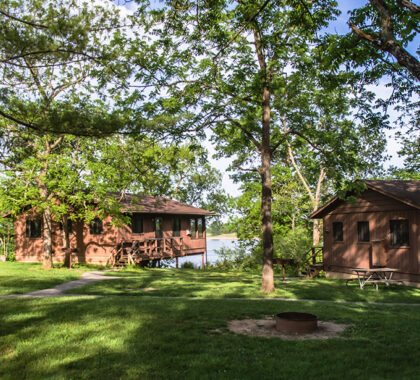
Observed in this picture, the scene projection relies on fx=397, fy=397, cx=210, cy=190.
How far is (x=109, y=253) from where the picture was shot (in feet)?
87.2

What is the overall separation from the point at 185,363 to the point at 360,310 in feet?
19.9

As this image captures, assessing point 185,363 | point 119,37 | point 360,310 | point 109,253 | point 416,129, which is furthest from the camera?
point 109,253

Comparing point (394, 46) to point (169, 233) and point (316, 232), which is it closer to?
point (316, 232)

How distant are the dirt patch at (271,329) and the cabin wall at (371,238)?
890 centimetres

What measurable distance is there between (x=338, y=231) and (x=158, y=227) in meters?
14.4

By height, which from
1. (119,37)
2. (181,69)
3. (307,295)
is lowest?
(307,295)

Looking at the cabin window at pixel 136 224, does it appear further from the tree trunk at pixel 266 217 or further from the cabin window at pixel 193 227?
the tree trunk at pixel 266 217

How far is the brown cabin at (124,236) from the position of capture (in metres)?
26.6

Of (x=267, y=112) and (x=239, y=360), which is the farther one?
(x=267, y=112)

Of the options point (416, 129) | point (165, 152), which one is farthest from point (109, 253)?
point (416, 129)

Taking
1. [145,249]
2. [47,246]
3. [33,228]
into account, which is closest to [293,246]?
[145,249]

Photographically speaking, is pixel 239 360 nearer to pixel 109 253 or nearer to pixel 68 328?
pixel 68 328

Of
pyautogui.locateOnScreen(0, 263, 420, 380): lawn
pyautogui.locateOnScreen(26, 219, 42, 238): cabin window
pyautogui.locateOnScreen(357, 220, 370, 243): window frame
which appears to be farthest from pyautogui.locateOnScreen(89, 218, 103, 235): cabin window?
pyautogui.locateOnScreen(0, 263, 420, 380): lawn

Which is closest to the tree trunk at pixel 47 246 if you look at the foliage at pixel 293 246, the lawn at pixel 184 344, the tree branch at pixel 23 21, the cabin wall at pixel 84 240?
the cabin wall at pixel 84 240
